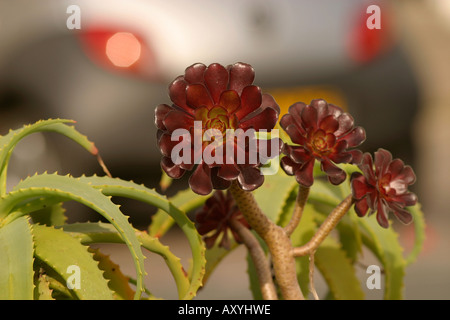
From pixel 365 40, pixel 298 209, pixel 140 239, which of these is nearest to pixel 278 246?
pixel 298 209

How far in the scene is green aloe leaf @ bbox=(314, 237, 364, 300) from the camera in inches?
32.9

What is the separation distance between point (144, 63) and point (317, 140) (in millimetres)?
1988

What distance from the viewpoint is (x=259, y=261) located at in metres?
0.76

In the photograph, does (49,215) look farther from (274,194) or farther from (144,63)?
(144,63)

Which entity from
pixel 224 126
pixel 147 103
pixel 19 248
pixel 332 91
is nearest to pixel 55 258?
pixel 19 248

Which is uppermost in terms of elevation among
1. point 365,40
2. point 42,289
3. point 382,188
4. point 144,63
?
point 365,40

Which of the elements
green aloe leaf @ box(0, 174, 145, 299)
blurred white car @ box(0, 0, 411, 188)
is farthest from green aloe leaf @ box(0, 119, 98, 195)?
blurred white car @ box(0, 0, 411, 188)

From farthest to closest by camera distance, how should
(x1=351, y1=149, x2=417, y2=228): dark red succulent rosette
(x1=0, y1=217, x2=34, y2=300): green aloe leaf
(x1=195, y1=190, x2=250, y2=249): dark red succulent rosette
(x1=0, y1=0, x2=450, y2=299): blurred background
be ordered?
(x1=0, y1=0, x2=450, y2=299): blurred background → (x1=195, y1=190, x2=250, y2=249): dark red succulent rosette → (x1=351, y1=149, x2=417, y2=228): dark red succulent rosette → (x1=0, y1=217, x2=34, y2=300): green aloe leaf

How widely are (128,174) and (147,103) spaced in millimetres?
352

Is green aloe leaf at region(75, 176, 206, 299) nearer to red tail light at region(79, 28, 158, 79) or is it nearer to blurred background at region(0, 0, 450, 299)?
blurred background at region(0, 0, 450, 299)

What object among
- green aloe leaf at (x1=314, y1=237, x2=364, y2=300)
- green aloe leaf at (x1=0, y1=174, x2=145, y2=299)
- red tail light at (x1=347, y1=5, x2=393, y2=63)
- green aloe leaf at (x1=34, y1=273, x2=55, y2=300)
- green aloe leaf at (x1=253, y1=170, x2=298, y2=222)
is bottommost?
green aloe leaf at (x1=34, y1=273, x2=55, y2=300)

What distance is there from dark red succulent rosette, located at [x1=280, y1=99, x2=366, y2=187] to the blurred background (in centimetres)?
170

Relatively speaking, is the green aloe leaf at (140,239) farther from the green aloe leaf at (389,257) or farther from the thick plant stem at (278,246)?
the green aloe leaf at (389,257)

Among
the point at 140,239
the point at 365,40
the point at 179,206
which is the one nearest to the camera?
the point at 140,239
